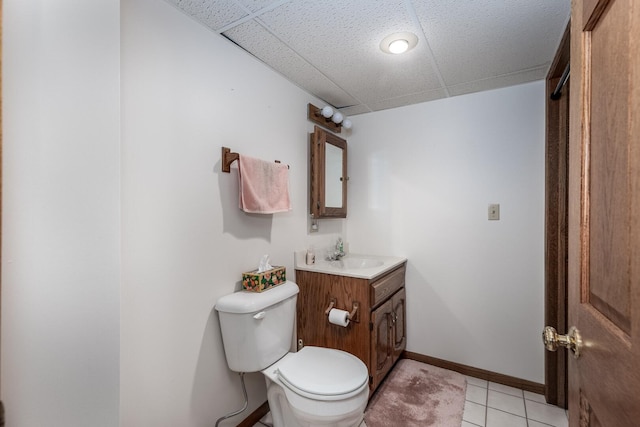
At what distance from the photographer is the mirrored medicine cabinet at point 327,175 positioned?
81.3 inches

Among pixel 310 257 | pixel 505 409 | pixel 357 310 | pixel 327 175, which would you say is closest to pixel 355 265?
pixel 310 257

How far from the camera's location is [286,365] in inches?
56.1

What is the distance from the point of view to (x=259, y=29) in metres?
1.41

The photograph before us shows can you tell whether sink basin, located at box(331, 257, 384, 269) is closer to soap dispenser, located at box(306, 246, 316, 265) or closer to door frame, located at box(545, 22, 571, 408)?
soap dispenser, located at box(306, 246, 316, 265)

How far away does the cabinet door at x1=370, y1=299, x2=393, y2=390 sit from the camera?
5.70ft

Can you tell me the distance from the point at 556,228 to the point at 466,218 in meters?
A: 0.52

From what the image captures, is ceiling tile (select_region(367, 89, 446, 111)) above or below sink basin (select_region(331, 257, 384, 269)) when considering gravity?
above

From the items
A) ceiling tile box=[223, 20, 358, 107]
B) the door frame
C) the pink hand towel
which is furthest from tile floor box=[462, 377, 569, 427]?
ceiling tile box=[223, 20, 358, 107]

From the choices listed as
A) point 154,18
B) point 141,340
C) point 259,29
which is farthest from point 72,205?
point 259,29

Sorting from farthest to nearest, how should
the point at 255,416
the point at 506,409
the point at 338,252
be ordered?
the point at 338,252 → the point at 506,409 → the point at 255,416

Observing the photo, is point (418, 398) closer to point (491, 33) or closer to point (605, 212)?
point (605, 212)

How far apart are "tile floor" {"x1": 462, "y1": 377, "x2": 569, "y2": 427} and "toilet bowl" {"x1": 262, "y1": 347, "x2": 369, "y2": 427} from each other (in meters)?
0.82

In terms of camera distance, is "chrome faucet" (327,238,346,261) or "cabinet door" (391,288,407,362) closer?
"cabinet door" (391,288,407,362)

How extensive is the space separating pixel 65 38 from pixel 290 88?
1.33 meters
